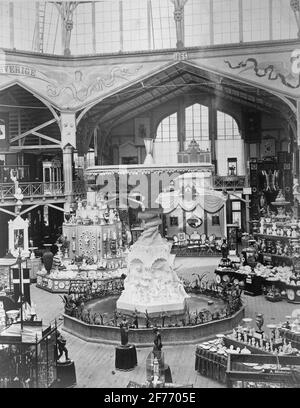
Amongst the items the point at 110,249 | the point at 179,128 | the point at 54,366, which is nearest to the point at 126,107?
the point at 179,128

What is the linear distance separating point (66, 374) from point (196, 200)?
21973 mm

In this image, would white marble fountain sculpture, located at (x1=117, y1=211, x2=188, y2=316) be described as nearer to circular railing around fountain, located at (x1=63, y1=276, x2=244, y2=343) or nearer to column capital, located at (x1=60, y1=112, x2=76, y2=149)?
circular railing around fountain, located at (x1=63, y1=276, x2=244, y2=343)

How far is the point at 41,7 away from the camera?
87.1 feet

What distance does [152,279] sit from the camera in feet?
54.8

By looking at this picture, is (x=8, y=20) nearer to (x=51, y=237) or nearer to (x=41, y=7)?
(x=41, y=7)

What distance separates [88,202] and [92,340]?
12127 millimetres

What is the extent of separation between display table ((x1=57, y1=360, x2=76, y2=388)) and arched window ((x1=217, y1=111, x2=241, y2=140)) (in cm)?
2694

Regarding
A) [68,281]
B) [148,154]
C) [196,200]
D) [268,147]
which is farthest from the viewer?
[268,147]

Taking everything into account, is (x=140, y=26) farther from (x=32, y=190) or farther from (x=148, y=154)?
(x=148, y=154)

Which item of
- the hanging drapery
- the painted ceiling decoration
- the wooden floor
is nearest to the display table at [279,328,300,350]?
the wooden floor

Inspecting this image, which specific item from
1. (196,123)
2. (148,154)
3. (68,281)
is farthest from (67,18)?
(68,281)

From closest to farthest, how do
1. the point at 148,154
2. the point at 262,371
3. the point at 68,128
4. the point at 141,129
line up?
the point at 262,371
the point at 148,154
the point at 68,128
the point at 141,129

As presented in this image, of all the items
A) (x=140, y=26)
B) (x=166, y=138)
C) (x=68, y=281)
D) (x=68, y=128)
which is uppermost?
(x=140, y=26)

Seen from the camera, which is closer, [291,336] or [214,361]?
[214,361]
